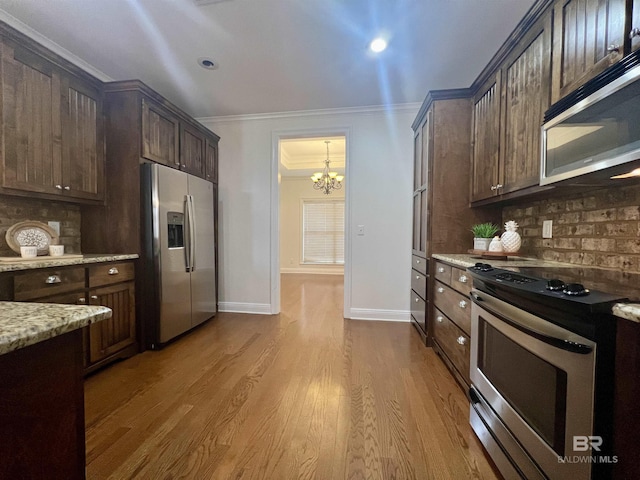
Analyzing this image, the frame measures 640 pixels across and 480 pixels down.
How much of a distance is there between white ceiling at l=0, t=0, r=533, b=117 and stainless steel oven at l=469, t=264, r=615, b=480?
1913mm

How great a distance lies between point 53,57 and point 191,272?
6.57 feet

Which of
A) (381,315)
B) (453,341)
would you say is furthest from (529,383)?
(381,315)

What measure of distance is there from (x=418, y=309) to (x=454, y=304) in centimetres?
94

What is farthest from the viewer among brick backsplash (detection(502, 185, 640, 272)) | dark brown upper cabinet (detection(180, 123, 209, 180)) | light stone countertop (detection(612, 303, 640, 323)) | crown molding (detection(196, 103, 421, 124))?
crown molding (detection(196, 103, 421, 124))

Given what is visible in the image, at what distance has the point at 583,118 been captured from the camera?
1.22 metres

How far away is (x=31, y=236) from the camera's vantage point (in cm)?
207

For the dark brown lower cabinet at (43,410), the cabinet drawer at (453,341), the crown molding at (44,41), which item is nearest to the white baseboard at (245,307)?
the cabinet drawer at (453,341)

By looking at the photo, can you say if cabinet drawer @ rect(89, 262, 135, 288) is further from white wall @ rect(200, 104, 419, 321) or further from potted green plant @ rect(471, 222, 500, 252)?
potted green plant @ rect(471, 222, 500, 252)

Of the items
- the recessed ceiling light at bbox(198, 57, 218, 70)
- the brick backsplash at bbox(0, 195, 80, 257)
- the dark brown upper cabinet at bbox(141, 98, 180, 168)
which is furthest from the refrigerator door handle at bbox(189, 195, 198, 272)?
the recessed ceiling light at bbox(198, 57, 218, 70)

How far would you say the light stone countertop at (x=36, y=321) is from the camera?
53 centimetres

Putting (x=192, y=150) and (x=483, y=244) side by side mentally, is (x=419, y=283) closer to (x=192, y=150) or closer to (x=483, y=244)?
(x=483, y=244)

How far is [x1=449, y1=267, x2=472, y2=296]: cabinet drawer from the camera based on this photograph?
184cm

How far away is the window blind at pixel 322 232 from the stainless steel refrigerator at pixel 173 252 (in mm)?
4287

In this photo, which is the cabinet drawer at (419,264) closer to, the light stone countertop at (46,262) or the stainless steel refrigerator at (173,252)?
the stainless steel refrigerator at (173,252)
